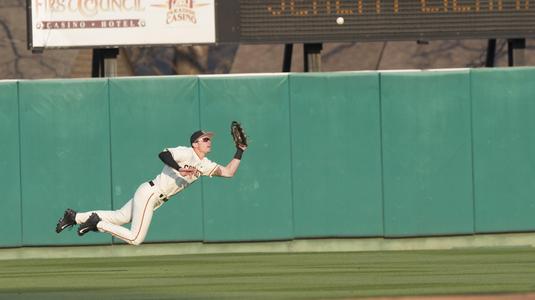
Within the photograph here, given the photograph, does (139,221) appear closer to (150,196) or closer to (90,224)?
(150,196)

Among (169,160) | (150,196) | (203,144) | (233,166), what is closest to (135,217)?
(150,196)

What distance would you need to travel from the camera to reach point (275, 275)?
16094 millimetres

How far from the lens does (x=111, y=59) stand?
Answer: 20.9 m

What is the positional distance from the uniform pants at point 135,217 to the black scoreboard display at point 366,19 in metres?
3.91

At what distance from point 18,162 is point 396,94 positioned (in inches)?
206

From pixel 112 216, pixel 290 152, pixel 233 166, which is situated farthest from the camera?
pixel 290 152

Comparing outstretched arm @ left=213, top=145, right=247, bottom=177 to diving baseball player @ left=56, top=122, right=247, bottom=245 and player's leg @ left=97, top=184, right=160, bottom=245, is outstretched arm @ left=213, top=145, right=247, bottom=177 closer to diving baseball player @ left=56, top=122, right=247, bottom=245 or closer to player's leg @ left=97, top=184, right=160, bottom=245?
diving baseball player @ left=56, top=122, right=247, bottom=245

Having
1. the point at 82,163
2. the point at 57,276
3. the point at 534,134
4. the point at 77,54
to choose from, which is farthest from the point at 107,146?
the point at 77,54

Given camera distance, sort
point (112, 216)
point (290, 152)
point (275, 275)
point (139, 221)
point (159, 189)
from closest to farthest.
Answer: point (275, 275)
point (139, 221)
point (159, 189)
point (112, 216)
point (290, 152)

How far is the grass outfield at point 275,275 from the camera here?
45.9ft

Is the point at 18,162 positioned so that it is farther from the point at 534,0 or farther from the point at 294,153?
the point at 534,0

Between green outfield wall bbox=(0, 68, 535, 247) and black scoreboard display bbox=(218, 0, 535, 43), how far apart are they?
1.90 feet

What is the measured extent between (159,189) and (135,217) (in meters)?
0.42

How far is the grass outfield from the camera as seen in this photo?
13984 mm
